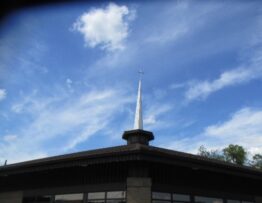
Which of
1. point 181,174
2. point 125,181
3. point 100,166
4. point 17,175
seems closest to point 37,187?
point 17,175

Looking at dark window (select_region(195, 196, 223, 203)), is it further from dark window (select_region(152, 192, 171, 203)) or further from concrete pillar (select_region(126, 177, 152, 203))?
concrete pillar (select_region(126, 177, 152, 203))

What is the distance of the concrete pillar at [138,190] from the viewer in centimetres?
1451

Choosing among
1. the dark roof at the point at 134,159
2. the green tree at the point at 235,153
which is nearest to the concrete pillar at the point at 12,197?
the dark roof at the point at 134,159

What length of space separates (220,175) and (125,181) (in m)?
5.75

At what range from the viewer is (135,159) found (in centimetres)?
1419

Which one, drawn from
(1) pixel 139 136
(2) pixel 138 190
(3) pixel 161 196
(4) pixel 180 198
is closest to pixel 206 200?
(4) pixel 180 198

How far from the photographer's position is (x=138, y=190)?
1455 centimetres

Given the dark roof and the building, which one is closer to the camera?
the dark roof

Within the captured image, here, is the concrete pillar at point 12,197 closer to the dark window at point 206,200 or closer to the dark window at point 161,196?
the dark window at point 161,196

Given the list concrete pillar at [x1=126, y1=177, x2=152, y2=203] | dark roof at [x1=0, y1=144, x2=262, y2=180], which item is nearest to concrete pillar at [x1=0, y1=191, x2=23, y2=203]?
dark roof at [x1=0, y1=144, x2=262, y2=180]

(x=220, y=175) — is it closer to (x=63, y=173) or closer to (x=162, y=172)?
(x=162, y=172)

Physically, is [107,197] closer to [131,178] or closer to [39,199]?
[131,178]

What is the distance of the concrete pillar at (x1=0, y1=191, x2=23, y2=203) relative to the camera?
19.0m

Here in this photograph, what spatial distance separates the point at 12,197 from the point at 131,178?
824 cm
